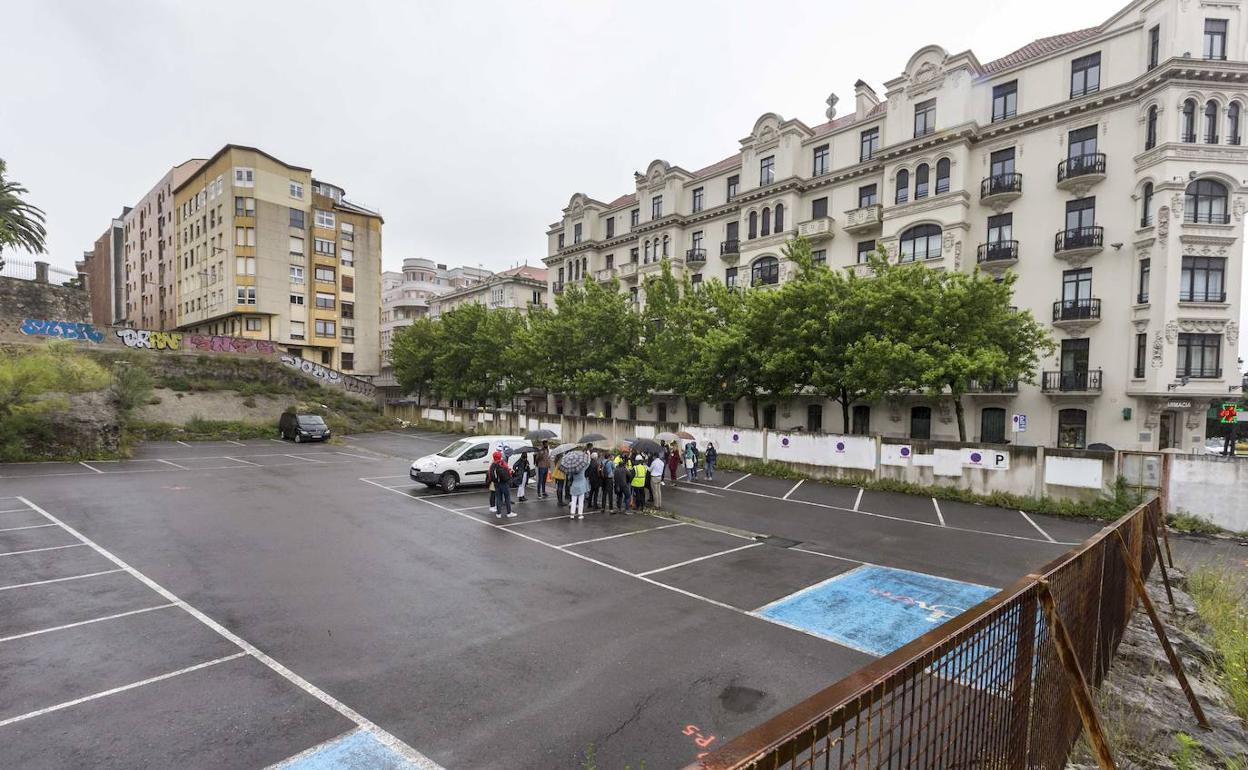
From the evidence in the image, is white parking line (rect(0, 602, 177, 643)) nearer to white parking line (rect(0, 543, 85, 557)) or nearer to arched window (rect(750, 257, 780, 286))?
white parking line (rect(0, 543, 85, 557))

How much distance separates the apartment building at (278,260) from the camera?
5559 cm

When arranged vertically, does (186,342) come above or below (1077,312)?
below

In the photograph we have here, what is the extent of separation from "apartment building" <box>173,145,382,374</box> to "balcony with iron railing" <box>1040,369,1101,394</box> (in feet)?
208

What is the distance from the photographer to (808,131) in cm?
4091

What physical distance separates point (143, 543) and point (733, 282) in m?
38.6

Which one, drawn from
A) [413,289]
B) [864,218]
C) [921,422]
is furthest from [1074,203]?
[413,289]

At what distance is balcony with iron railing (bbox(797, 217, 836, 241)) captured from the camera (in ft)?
123

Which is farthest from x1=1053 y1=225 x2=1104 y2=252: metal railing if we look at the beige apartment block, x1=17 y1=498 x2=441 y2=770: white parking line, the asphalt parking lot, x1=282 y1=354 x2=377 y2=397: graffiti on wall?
the beige apartment block

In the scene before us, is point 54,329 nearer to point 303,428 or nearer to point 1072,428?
point 303,428

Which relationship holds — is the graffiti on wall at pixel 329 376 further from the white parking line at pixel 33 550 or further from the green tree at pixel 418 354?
the white parking line at pixel 33 550

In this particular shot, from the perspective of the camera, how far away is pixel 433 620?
28.2 feet

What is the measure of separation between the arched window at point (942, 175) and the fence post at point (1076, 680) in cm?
3557

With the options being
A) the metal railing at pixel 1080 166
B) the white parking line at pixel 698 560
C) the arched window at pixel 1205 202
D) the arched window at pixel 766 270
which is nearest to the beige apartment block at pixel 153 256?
the arched window at pixel 766 270

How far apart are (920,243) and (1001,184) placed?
4.84m
